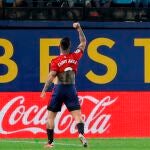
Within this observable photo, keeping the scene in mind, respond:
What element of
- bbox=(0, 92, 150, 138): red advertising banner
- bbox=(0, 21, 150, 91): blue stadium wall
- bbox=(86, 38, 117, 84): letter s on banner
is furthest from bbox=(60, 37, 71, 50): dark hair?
bbox=(86, 38, 117, 84): letter s on banner

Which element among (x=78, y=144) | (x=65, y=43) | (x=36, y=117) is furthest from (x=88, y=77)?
(x=65, y=43)

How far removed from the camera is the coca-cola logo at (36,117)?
18.9m

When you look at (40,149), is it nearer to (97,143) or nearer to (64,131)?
(97,143)

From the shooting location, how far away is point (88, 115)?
19188 millimetres

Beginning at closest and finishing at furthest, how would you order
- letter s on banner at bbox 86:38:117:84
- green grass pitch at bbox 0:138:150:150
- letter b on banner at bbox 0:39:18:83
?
green grass pitch at bbox 0:138:150:150, letter b on banner at bbox 0:39:18:83, letter s on banner at bbox 86:38:117:84

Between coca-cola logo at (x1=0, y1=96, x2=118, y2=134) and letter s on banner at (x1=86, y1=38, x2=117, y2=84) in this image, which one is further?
→ letter s on banner at (x1=86, y1=38, x2=117, y2=84)

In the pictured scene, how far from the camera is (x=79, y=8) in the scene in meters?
19.8

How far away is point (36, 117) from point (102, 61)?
2201 mm

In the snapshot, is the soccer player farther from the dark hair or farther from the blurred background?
the blurred background

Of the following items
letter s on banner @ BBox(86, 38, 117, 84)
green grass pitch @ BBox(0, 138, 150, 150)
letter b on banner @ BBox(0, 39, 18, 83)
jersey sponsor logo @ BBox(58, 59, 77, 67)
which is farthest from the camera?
letter s on banner @ BBox(86, 38, 117, 84)

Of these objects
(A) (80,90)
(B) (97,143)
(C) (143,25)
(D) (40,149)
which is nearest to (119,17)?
(C) (143,25)

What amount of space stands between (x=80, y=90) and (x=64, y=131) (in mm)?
1171

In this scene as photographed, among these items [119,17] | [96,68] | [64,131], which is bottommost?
[64,131]

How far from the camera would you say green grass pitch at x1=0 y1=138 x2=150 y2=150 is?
15.5 m
